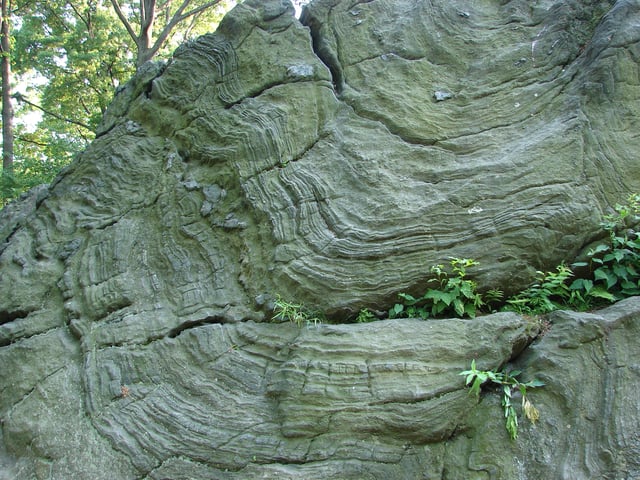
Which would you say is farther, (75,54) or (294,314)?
(75,54)

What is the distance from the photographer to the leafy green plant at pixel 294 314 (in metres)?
4.38

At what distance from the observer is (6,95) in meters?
13.5

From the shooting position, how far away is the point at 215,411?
3912mm

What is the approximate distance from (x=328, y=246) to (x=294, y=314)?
0.69 meters

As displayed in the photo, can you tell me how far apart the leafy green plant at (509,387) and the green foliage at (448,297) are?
0.62 m

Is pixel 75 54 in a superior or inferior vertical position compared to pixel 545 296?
superior

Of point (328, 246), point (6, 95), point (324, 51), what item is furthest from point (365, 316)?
point (6, 95)

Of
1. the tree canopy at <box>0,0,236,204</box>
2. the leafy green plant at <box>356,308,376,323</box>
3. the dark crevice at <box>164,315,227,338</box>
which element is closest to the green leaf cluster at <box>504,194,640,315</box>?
the leafy green plant at <box>356,308,376,323</box>

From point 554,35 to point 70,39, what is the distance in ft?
42.9

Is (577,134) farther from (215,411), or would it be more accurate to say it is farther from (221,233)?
(215,411)

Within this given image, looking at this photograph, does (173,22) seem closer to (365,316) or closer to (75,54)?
(75,54)

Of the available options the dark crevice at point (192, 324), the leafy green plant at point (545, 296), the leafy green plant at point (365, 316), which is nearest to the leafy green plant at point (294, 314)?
the leafy green plant at point (365, 316)

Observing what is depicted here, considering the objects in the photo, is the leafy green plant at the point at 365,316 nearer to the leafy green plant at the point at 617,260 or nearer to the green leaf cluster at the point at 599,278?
the green leaf cluster at the point at 599,278

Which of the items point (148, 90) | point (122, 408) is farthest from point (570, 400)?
point (148, 90)
